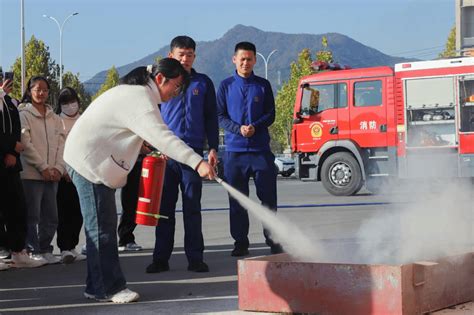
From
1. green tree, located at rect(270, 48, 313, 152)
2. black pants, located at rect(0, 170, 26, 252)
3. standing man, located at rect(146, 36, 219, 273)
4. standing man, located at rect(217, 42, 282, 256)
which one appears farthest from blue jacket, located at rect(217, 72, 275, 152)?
green tree, located at rect(270, 48, 313, 152)

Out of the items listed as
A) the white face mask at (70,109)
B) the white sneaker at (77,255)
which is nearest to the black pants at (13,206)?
the white sneaker at (77,255)

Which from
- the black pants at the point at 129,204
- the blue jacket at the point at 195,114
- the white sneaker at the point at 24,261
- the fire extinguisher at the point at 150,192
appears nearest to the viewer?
the fire extinguisher at the point at 150,192

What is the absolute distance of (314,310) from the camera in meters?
5.59

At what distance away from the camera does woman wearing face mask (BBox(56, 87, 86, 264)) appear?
9453 millimetres

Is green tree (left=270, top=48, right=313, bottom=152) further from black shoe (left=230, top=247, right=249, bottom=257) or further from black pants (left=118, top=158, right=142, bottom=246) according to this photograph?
black shoe (left=230, top=247, right=249, bottom=257)

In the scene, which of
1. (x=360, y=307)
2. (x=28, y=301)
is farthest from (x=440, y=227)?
(x=28, y=301)

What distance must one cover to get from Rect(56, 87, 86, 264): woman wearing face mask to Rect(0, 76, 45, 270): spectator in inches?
23.5

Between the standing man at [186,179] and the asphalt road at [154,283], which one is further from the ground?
the standing man at [186,179]

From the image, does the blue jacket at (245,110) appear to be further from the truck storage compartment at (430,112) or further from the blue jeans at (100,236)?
the truck storage compartment at (430,112)

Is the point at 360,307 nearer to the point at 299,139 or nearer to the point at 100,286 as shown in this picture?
the point at 100,286

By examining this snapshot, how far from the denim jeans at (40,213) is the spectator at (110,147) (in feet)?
7.92

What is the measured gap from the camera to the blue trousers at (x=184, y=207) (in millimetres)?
8250

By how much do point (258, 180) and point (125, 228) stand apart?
72.8 inches

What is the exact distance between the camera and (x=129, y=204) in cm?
1014
